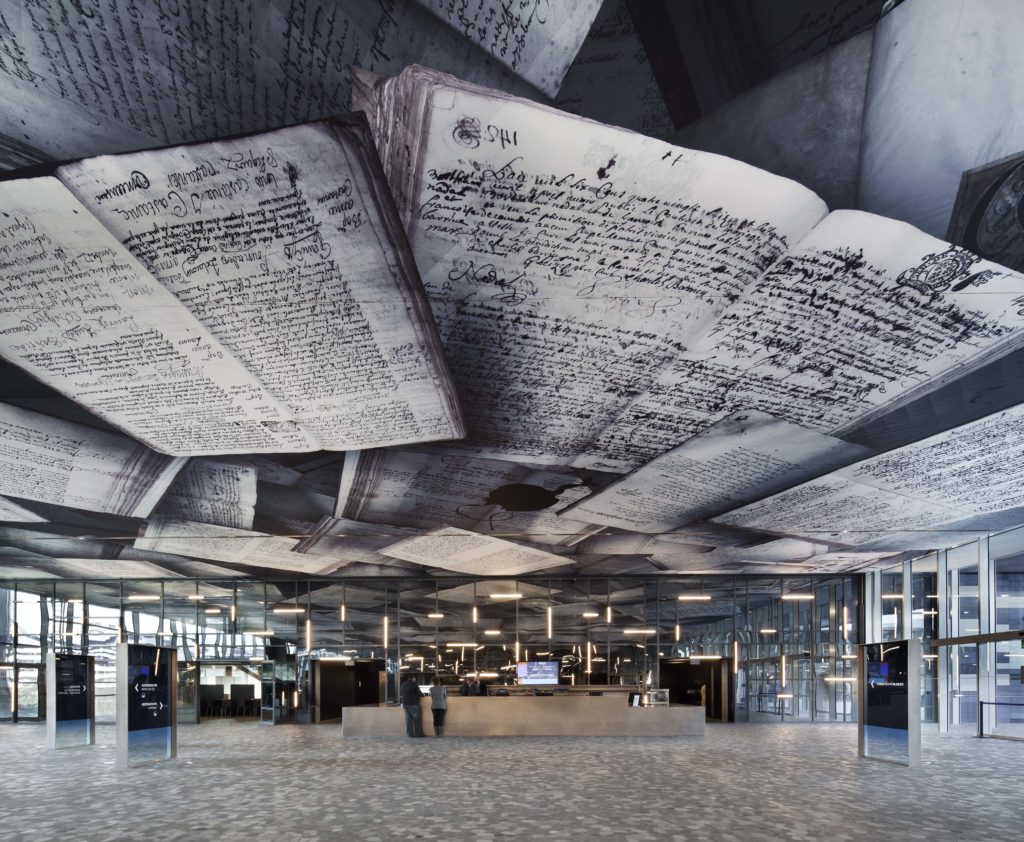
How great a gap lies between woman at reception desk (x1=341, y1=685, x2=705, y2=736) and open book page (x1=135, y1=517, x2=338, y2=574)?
11.6 ft

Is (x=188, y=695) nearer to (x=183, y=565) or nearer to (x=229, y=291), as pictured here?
(x=183, y=565)

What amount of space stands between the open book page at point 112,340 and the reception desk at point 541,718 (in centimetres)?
730

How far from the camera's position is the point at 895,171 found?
640cm

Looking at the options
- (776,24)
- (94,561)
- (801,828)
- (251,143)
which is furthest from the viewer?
(94,561)

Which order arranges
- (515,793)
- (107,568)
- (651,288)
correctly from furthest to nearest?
1. (107,568)
2. (515,793)
3. (651,288)

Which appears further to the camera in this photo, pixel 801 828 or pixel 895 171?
pixel 801 828

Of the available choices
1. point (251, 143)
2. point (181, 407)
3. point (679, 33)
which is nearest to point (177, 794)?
point (181, 407)

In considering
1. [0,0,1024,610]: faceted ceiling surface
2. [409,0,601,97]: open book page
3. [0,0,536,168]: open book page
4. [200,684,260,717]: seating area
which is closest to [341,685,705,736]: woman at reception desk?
[0,0,1024,610]: faceted ceiling surface

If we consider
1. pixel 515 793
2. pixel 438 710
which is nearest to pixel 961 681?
pixel 438 710

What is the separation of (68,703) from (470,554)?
7.74 meters

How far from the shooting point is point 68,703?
52.6 feet

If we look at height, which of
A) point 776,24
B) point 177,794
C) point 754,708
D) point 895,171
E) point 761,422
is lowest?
point 754,708

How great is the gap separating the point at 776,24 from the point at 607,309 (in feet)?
11.1

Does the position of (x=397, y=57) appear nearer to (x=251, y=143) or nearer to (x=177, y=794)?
(x=251, y=143)
